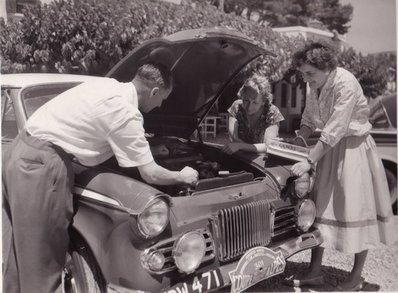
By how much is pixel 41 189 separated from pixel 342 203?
1.97m

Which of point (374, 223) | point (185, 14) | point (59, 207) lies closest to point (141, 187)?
point (59, 207)

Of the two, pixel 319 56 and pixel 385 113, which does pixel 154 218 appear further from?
pixel 385 113

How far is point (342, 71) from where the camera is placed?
2.91 m

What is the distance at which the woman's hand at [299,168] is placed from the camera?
2.88 meters

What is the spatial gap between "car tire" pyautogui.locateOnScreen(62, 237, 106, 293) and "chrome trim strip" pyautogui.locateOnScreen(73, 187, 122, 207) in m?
0.25

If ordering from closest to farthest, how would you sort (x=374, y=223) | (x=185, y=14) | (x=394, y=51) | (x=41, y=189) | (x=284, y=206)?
(x=41, y=189) < (x=284, y=206) < (x=374, y=223) < (x=394, y=51) < (x=185, y=14)

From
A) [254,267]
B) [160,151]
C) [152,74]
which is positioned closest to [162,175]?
[152,74]

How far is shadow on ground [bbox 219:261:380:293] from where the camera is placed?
10.4 feet

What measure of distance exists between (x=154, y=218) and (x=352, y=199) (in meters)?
1.53

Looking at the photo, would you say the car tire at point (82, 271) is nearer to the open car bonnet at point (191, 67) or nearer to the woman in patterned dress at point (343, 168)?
the open car bonnet at point (191, 67)

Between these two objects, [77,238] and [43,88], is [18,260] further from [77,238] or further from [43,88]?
[43,88]

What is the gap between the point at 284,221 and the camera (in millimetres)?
2822

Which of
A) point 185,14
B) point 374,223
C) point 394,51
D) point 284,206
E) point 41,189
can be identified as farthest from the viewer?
point 185,14

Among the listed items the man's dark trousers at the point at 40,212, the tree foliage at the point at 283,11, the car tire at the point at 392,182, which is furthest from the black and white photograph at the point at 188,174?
the tree foliage at the point at 283,11
